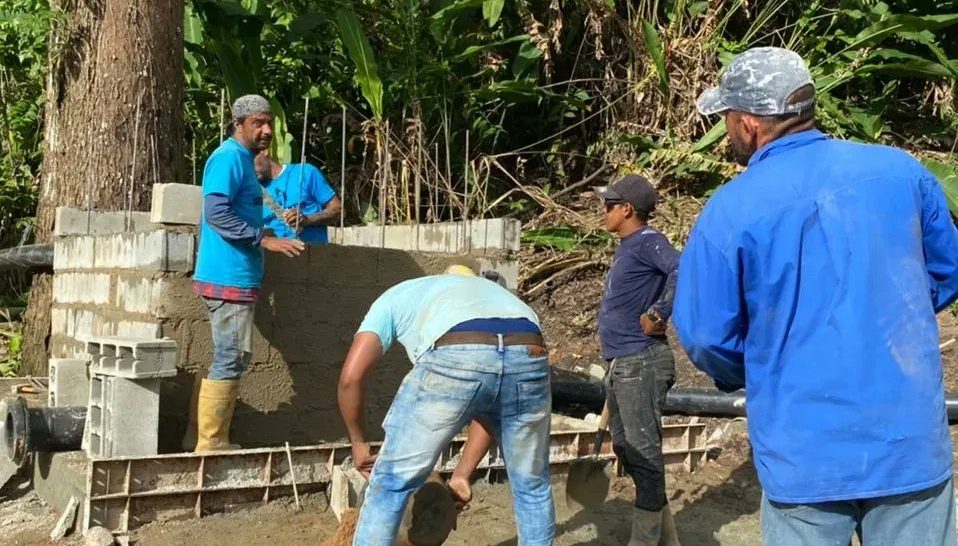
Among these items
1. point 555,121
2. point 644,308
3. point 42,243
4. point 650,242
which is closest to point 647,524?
point 644,308

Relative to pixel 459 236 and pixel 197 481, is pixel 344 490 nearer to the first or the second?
pixel 197 481

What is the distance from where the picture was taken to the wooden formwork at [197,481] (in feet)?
15.3

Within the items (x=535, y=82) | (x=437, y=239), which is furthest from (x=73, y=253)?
(x=535, y=82)

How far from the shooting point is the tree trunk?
7.09m

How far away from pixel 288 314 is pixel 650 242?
213 centimetres

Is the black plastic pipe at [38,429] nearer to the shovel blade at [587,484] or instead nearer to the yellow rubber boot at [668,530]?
the shovel blade at [587,484]

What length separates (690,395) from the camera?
6.98 metres

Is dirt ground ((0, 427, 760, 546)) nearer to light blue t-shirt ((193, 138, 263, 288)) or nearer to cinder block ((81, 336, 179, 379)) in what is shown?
cinder block ((81, 336, 179, 379))

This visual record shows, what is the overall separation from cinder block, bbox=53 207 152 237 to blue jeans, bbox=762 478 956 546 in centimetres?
537

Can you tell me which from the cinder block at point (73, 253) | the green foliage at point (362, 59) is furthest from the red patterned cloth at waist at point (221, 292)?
the green foliage at point (362, 59)

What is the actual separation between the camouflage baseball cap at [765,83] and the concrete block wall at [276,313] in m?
3.56

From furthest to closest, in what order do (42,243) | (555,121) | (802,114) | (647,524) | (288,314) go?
(555,121) < (42,243) < (288,314) < (647,524) < (802,114)

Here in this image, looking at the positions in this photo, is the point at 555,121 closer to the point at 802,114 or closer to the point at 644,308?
the point at 644,308

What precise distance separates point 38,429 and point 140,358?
2.51ft
